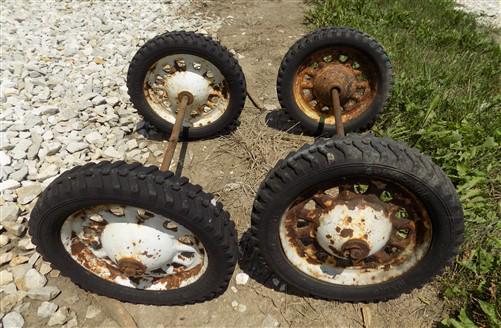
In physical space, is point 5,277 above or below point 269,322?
above

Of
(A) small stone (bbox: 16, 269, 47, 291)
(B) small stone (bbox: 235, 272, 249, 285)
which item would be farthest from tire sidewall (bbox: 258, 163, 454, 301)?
(A) small stone (bbox: 16, 269, 47, 291)

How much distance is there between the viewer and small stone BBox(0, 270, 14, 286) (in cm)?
262

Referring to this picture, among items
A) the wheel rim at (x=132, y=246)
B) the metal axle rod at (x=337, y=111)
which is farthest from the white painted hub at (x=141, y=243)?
the metal axle rod at (x=337, y=111)

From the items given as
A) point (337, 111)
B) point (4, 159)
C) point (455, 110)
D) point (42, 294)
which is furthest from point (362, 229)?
point (4, 159)

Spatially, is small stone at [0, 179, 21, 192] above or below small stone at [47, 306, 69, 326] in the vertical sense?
above

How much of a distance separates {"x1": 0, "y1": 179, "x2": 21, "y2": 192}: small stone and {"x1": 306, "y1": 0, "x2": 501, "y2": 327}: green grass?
3337 mm

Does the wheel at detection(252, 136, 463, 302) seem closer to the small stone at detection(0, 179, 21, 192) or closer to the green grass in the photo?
the green grass

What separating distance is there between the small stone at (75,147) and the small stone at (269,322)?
235cm

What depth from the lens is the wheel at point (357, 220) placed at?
6.36 feet

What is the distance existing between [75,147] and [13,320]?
1691mm

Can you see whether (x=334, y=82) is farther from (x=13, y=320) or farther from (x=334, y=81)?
(x=13, y=320)

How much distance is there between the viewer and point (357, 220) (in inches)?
86.7

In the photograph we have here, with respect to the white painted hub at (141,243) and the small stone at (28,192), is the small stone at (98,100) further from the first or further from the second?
the white painted hub at (141,243)

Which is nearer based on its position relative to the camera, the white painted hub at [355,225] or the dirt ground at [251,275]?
the white painted hub at [355,225]
